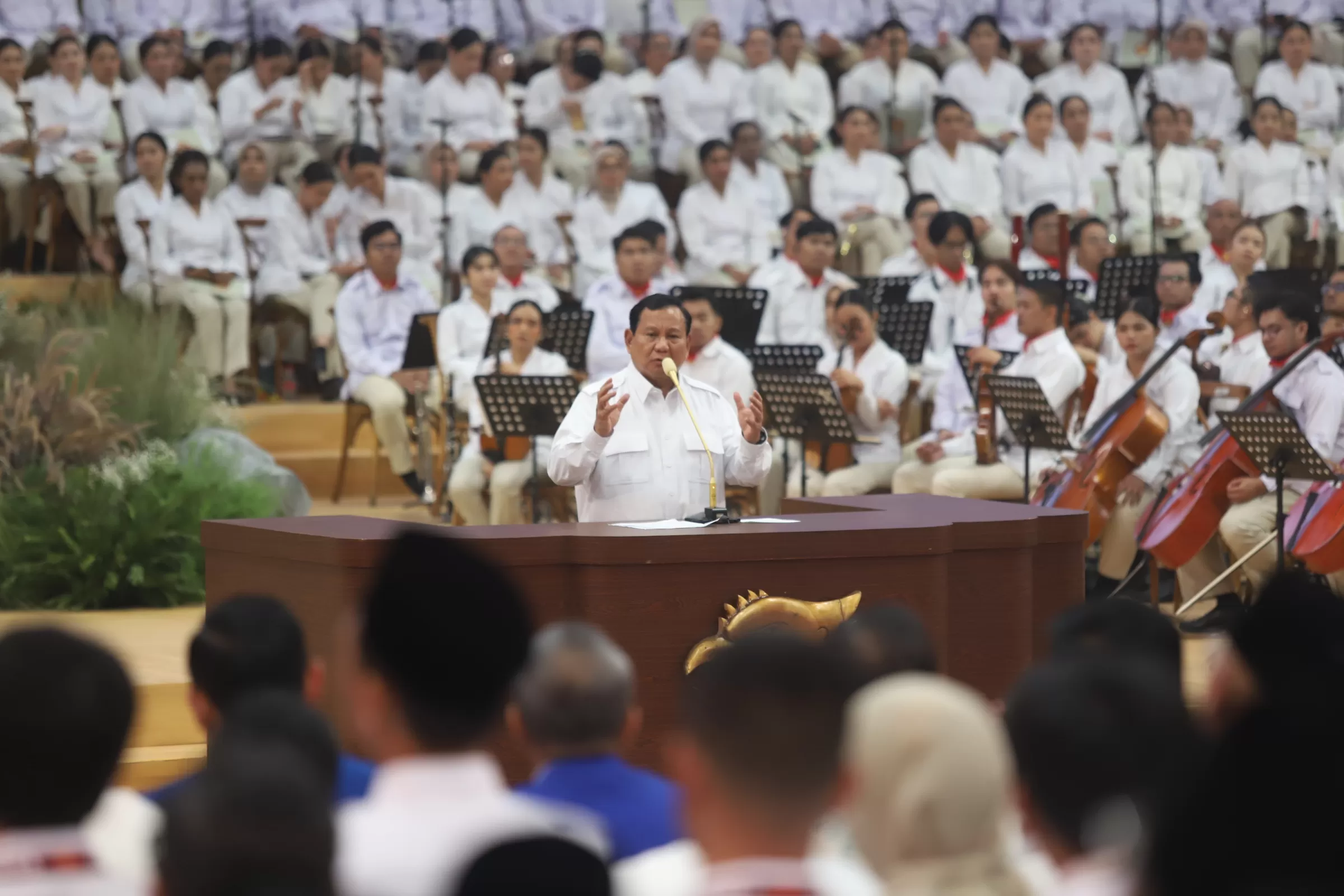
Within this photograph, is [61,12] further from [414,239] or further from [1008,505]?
[1008,505]

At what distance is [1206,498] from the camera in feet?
28.9

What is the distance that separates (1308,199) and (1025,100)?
258 cm

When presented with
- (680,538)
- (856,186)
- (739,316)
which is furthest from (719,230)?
(680,538)

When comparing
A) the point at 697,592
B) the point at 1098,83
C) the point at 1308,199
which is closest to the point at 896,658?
the point at 697,592

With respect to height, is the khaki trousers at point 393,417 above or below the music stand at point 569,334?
below

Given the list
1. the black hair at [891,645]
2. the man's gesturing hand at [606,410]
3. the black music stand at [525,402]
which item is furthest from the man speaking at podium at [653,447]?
the black hair at [891,645]

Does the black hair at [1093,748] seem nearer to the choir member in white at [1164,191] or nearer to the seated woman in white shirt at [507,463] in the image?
the seated woman in white shirt at [507,463]

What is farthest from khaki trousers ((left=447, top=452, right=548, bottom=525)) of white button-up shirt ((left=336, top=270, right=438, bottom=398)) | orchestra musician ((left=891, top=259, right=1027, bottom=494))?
orchestra musician ((left=891, top=259, right=1027, bottom=494))

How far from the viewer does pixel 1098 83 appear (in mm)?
16766

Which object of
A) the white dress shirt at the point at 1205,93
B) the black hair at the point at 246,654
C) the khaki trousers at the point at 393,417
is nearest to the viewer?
the black hair at the point at 246,654

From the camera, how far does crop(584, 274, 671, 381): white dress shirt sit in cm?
1207

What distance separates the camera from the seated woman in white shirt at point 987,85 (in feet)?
54.3

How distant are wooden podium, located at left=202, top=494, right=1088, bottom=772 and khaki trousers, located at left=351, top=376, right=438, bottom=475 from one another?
5263mm

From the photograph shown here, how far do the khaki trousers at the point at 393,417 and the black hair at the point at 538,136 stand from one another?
2966 millimetres
